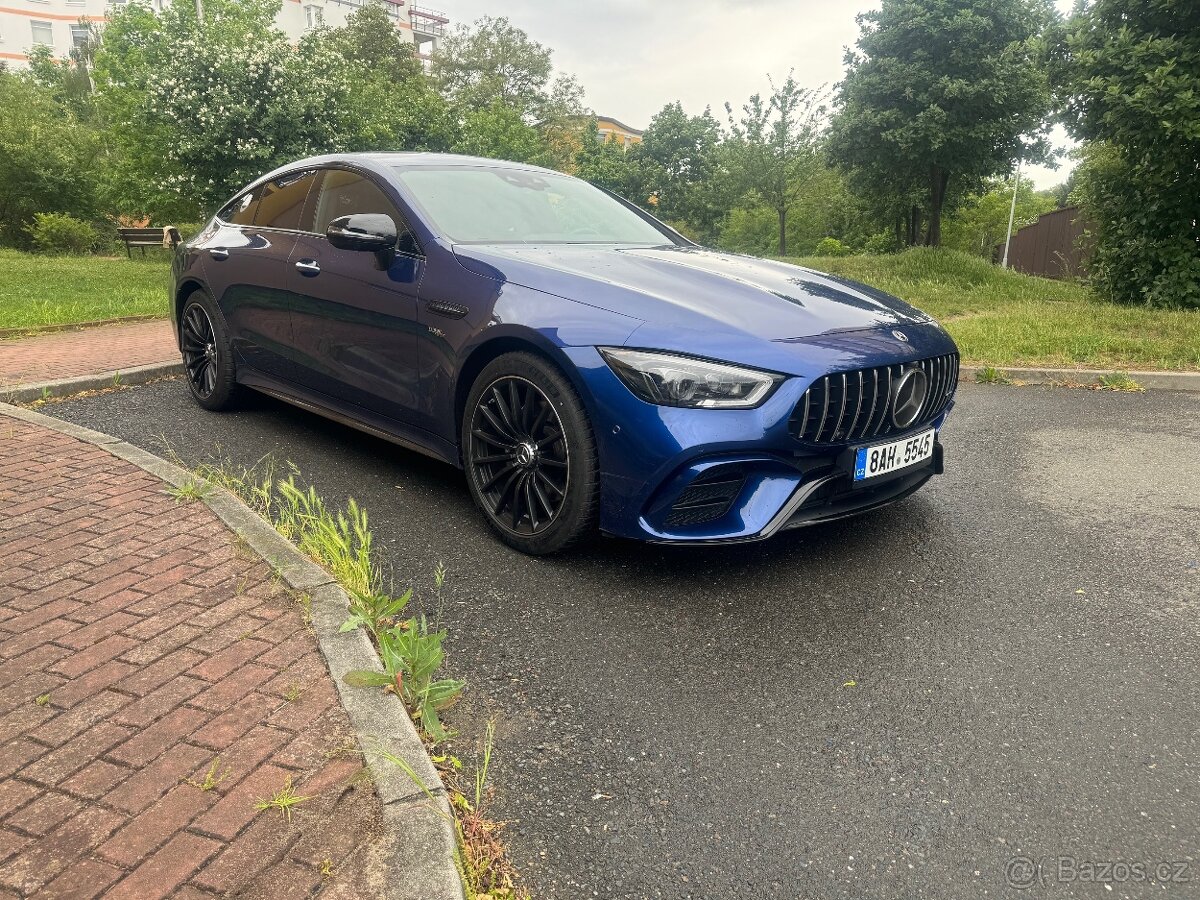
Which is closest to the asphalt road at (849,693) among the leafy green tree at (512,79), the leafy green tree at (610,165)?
the leafy green tree at (610,165)

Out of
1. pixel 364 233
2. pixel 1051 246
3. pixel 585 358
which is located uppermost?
pixel 1051 246

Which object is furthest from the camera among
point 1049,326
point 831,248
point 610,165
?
point 610,165

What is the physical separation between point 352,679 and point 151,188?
85.2 ft

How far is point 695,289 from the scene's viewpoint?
343cm

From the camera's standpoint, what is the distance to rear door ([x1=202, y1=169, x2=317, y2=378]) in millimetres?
4816

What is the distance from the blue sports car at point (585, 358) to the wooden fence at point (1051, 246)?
1991 cm

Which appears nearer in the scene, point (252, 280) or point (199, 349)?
point (252, 280)

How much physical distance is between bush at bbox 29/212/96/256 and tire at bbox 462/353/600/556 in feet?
92.3

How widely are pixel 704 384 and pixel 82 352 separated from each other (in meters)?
7.10

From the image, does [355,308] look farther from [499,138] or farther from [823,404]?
[499,138]

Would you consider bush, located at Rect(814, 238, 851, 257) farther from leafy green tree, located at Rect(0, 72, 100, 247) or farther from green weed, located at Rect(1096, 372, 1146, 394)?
green weed, located at Rect(1096, 372, 1146, 394)

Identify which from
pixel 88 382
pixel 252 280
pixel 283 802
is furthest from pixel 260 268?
pixel 283 802

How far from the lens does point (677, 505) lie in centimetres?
305

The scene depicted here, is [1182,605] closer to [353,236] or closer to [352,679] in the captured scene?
[352,679]
